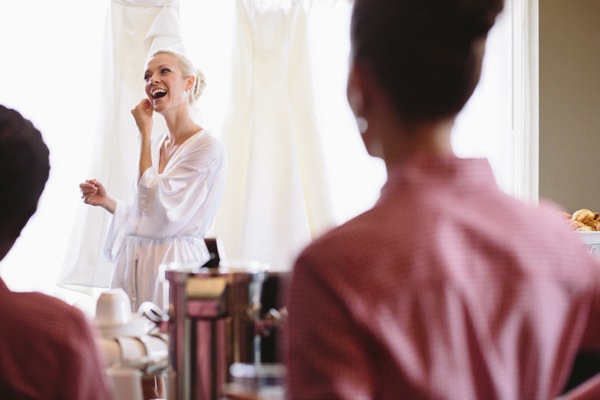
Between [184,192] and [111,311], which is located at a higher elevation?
[184,192]

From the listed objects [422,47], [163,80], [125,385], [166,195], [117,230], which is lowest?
[125,385]

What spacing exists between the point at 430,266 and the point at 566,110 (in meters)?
2.74

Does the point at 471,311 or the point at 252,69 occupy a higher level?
the point at 252,69

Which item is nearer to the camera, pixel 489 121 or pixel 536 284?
pixel 536 284

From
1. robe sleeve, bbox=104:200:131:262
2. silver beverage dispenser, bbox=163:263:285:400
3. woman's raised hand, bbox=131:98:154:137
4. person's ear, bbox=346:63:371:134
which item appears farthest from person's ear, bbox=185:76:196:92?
person's ear, bbox=346:63:371:134

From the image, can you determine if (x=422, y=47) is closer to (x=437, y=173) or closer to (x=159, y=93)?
(x=437, y=173)

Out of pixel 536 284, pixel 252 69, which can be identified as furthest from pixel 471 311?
pixel 252 69

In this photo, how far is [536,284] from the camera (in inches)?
20.8

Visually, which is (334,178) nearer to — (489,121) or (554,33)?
(489,121)

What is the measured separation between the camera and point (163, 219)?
199 centimetres

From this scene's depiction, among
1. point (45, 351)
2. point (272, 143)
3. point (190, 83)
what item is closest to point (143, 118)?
point (190, 83)

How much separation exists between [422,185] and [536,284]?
113 millimetres

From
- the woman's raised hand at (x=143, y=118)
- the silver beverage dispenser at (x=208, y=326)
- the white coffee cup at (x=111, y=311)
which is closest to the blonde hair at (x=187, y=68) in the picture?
the woman's raised hand at (x=143, y=118)

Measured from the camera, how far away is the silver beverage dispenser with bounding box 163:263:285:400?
2.31 ft
